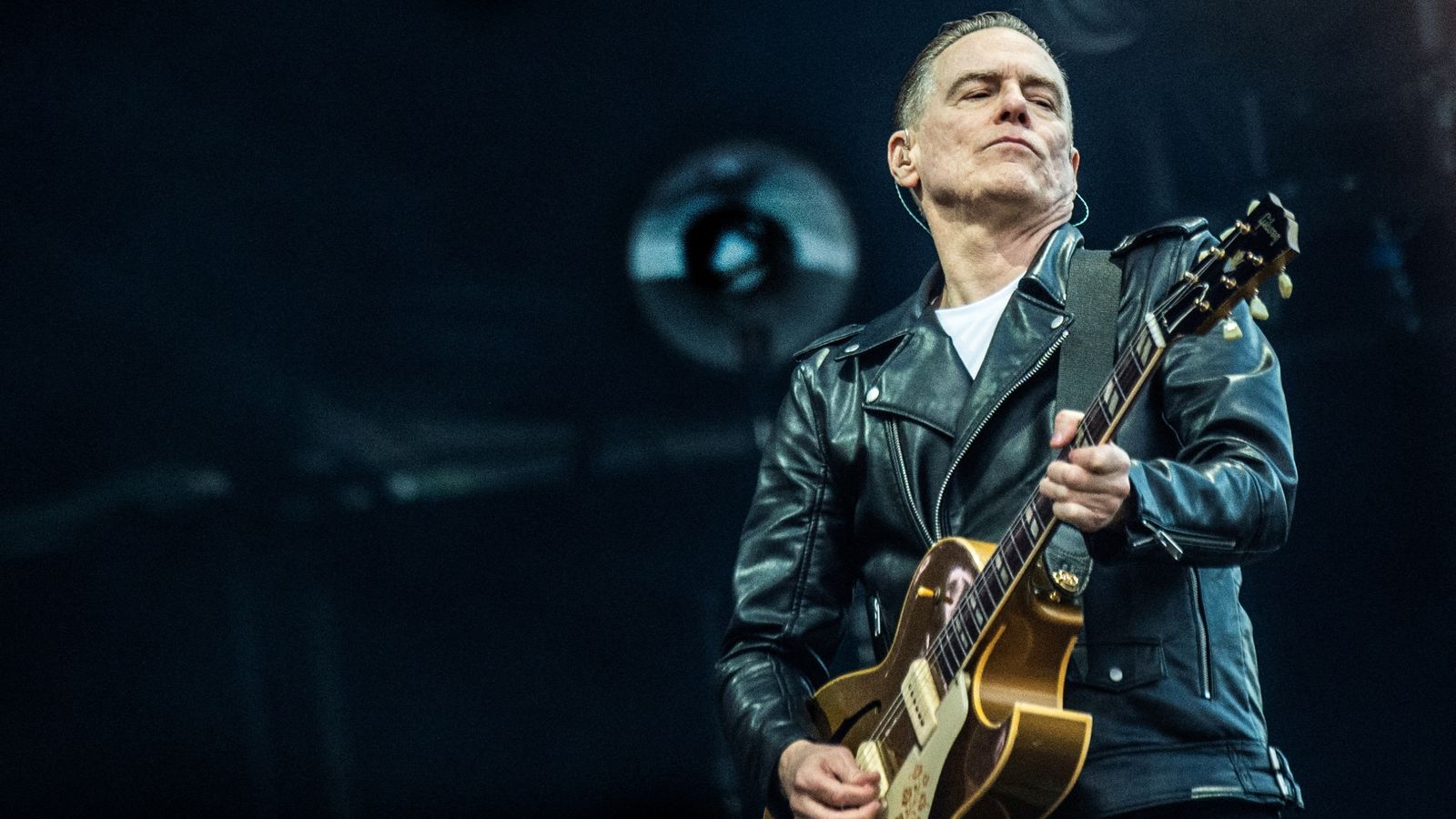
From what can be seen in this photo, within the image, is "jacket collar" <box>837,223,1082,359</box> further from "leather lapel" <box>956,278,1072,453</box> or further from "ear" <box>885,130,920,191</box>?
"ear" <box>885,130,920,191</box>

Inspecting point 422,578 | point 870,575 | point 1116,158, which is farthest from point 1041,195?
point 422,578

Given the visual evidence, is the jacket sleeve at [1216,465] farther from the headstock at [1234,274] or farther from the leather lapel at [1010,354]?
the leather lapel at [1010,354]

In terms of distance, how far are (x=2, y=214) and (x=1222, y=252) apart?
13.2ft

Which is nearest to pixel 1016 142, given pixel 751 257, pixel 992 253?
pixel 992 253

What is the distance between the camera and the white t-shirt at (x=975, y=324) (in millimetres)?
2504

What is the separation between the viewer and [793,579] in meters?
2.64

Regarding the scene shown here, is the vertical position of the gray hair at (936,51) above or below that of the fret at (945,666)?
above

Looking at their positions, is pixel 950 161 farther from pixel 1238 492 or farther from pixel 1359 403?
pixel 1359 403

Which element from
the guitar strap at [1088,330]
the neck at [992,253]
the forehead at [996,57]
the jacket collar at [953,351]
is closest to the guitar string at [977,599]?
the guitar strap at [1088,330]

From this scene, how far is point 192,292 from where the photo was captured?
15.7 ft

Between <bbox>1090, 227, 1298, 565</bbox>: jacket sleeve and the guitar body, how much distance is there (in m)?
0.17

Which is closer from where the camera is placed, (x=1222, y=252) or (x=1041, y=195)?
(x=1222, y=252)

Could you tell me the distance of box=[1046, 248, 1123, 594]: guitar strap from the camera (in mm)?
2193

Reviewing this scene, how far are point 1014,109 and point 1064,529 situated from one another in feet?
3.13
